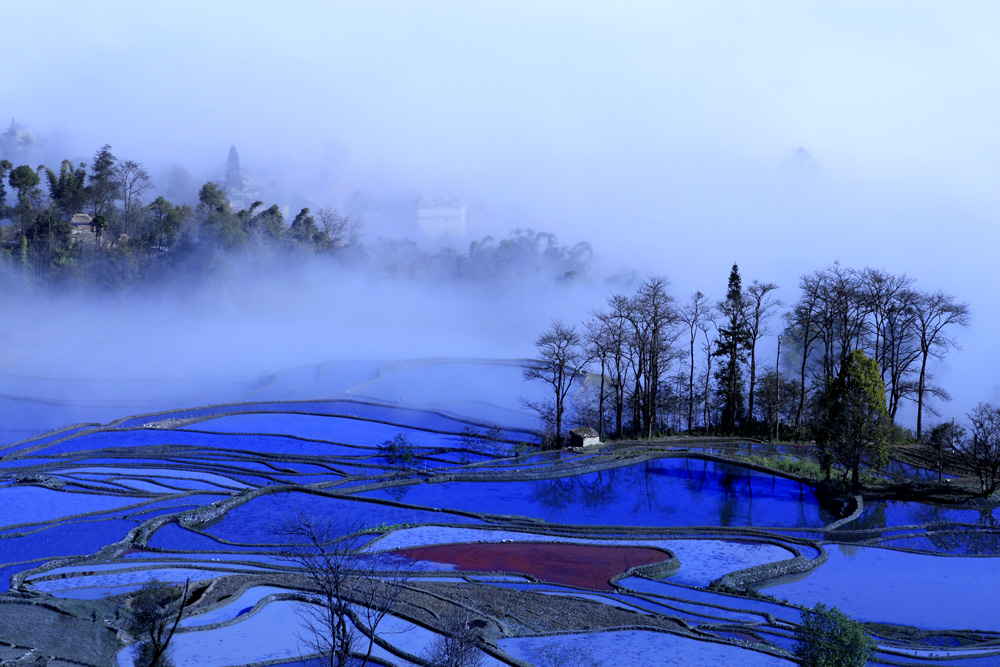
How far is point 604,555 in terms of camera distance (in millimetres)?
19625

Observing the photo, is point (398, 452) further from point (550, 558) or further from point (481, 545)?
point (550, 558)

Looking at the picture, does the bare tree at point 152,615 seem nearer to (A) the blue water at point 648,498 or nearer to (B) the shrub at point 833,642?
(B) the shrub at point 833,642

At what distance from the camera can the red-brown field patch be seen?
1820 cm

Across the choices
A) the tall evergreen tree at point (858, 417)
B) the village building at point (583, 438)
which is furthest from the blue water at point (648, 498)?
the village building at point (583, 438)

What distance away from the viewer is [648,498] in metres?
24.9

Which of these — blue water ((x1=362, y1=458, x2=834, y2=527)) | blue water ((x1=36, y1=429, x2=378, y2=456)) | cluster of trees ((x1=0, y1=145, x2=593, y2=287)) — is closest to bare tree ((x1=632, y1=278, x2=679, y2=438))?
blue water ((x1=362, y1=458, x2=834, y2=527))

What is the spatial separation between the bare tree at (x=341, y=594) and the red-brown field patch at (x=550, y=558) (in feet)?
5.22

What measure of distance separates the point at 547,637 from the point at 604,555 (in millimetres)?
5589

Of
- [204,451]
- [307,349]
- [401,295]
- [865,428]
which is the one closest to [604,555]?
[865,428]

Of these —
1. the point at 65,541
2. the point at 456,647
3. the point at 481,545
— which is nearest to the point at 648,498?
the point at 481,545

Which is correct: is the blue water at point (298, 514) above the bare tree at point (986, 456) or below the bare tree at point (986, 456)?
below

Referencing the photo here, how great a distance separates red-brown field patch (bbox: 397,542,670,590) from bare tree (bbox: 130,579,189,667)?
5.37 m

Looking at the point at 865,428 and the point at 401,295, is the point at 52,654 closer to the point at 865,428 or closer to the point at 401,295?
the point at 865,428

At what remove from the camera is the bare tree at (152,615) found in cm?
1266
